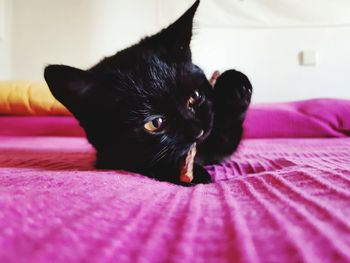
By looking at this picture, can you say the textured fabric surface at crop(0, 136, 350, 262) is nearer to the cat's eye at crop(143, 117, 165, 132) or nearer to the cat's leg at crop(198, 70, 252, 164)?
the cat's eye at crop(143, 117, 165, 132)

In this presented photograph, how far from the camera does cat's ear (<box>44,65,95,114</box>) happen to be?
60 cm

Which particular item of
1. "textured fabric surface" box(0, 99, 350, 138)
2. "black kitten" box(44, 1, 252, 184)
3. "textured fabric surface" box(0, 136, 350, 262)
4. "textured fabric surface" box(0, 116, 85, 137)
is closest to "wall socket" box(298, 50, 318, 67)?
"textured fabric surface" box(0, 99, 350, 138)

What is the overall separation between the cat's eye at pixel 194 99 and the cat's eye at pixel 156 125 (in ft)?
0.26

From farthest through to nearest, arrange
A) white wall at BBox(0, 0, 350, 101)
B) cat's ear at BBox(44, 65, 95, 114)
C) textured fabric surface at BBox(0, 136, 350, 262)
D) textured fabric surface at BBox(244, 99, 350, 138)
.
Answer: white wall at BBox(0, 0, 350, 101) < textured fabric surface at BBox(244, 99, 350, 138) < cat's ear at BBox(44, 65, 95, 114) < textured fabric surface at BBox(0, 136, 350, 262)

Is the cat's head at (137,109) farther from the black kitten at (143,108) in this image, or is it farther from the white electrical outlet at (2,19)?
the white electrical outlet at (2,19)

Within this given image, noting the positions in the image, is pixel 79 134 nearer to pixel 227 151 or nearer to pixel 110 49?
pixel 110 49

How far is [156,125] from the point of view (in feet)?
2.20

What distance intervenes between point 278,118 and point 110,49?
4.50 ft

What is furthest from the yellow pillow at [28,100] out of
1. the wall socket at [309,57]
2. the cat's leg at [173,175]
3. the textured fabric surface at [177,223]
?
the wall socket at [309,57]

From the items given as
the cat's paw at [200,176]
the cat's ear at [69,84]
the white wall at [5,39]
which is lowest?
the cat's paw at [200,176]

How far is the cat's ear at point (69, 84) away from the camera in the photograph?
597 mm

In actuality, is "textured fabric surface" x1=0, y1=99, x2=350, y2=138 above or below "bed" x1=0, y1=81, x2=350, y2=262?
above

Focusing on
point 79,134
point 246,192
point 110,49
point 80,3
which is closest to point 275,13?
point 110,49

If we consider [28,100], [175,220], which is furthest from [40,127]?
[175,220]
